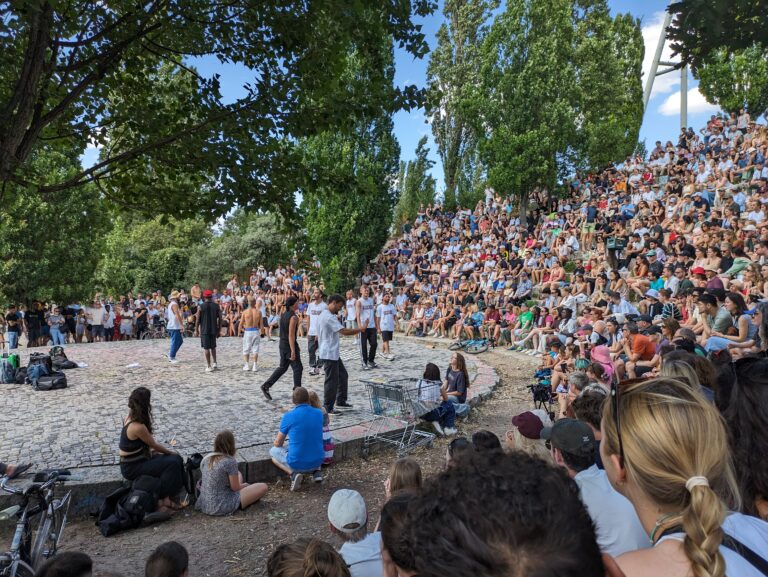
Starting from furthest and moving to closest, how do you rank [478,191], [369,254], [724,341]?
[478,191], [369,254], [724,341]

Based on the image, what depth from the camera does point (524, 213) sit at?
24469 millimetres

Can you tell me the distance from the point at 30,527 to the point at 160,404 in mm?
5414

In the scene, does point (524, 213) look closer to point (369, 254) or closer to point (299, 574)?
point (369, 254)

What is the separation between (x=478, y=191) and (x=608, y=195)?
11.7 meters

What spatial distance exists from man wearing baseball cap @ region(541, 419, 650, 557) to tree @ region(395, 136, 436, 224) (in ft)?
104

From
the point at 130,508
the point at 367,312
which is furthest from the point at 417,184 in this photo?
the point at 130,508

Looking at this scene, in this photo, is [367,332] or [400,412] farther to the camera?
[367,332]

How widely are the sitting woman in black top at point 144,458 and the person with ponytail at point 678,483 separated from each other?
4.83 m

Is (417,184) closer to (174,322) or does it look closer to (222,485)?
(174,322)

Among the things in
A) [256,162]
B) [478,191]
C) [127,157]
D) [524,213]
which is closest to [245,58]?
[256,162]

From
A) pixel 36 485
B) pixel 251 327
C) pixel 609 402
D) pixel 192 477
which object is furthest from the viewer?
pixel 251 327

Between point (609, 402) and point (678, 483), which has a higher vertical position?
point (609, 402)

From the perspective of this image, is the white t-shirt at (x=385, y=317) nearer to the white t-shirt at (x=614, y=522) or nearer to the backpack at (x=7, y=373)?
the backpack at (x=7, y=373)

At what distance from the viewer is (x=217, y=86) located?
16.0 feet
